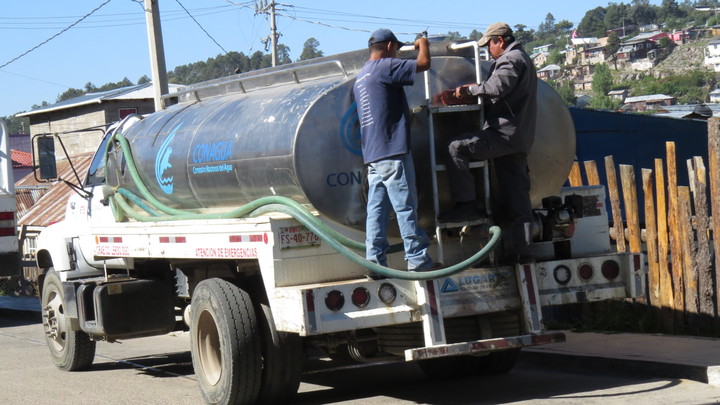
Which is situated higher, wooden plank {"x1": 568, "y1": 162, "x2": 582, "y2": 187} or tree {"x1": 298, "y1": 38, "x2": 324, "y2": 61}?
tree {"x1": 298, "y1": 38, "x2": 324, "y2": 61}

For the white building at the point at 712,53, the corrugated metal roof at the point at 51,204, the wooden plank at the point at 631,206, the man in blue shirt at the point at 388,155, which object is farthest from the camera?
the white building at the point at 712,53

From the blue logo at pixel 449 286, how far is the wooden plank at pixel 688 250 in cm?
348

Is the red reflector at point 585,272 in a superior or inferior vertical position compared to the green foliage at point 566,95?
inferior

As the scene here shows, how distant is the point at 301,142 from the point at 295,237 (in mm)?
662

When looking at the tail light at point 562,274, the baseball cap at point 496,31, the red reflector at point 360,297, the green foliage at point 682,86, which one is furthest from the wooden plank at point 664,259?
the green foliage at point 682,86

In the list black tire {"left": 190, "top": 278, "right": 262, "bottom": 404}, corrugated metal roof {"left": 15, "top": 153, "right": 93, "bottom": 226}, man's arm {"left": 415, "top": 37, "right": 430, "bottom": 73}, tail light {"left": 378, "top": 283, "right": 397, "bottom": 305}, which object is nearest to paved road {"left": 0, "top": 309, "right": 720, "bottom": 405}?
black tire {"left": 190, "top": 278, "right": 262, "bottom": 404}

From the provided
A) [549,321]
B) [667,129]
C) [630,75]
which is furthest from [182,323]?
[630,75]

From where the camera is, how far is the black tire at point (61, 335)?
1139 cm

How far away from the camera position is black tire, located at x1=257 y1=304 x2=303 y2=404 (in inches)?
317

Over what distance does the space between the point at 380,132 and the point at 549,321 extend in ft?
16.0

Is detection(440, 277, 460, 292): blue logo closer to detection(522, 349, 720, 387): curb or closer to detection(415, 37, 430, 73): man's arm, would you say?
detection(415, 37, 430, 73): man's arm

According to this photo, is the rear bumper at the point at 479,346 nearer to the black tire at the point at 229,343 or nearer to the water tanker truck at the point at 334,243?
the water tanker truck at the point at 334,243

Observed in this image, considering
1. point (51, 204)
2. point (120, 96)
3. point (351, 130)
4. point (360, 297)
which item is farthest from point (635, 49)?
point (360, 297)

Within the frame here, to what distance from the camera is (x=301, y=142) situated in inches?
299
